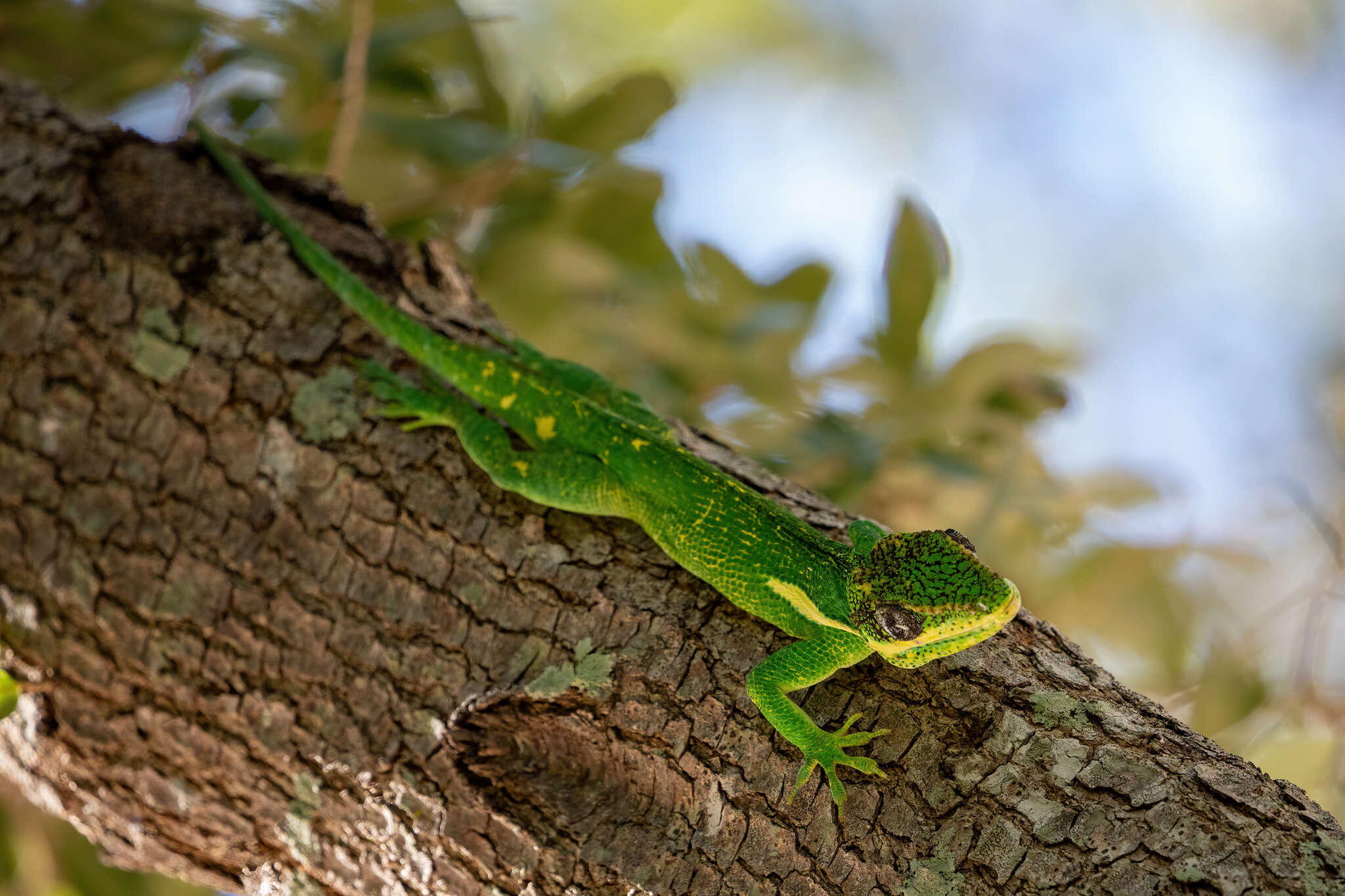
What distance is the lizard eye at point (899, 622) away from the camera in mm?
1930

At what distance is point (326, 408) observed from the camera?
232cm

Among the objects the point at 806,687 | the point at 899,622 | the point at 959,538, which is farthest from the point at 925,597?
the point at 806,687

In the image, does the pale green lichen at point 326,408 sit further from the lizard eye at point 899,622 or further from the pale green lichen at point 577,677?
the lizard eye at point 899,622

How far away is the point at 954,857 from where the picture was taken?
1.71 m

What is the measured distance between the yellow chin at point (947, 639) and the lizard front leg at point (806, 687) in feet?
0.30

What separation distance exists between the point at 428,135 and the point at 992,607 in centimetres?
221

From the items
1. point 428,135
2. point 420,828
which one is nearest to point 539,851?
point 420,828

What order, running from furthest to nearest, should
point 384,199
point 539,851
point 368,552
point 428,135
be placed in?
point 384,199, point 428,135, point 368,552, point 539,851

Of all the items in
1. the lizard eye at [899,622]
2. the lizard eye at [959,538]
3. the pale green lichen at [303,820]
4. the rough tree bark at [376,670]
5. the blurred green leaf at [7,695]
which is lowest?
the blurred green leaf at [7,695]

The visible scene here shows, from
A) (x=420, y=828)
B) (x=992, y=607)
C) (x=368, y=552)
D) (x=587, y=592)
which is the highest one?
(x=992, y=607)

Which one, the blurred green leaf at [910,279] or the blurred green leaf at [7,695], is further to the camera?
the blurred green leaf at [910,279]

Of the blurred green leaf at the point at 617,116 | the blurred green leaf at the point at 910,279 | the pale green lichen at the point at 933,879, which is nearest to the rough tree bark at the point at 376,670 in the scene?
the pale green lichen at the point at 933,879

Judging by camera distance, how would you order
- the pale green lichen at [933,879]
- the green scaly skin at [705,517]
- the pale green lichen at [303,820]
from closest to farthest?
the pale green lichen at [933,879] < the green scaly skin at [705,517] < the pale green lichen at [303,820]

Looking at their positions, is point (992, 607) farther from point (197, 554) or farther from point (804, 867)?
point (197, 554)
